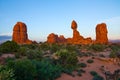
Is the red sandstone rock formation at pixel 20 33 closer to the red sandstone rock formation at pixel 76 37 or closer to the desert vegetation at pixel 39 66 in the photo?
the red sandstone rock formation at pixel 76 37

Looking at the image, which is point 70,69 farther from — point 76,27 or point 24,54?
point 76,27

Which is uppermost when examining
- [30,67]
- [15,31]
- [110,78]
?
[15,31]

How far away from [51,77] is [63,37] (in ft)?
277

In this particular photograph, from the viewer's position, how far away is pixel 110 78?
22.5 m

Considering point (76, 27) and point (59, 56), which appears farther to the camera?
point (76, 27)

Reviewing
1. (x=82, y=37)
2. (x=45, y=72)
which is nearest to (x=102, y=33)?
(x=82, y=37)

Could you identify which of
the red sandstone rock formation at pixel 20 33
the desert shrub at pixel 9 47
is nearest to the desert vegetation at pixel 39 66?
the desert shrub at pixel 9 47

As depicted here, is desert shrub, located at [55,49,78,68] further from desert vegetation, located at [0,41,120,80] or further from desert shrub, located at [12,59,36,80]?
desert shrub, located at [12,59,36,80]

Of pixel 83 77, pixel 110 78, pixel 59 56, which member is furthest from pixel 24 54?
pixel 110 78

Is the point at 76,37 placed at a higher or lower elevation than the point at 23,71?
higher

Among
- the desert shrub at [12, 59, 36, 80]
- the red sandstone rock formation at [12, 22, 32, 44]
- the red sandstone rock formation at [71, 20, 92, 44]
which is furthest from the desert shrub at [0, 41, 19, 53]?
the red sandstone rock formation at [71, 20, 92, 44]

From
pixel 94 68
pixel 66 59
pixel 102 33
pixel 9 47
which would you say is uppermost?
pixel 102 33

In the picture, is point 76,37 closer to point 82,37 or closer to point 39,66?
point 82,37

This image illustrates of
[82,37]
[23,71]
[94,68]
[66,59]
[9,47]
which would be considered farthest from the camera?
[82,37]
